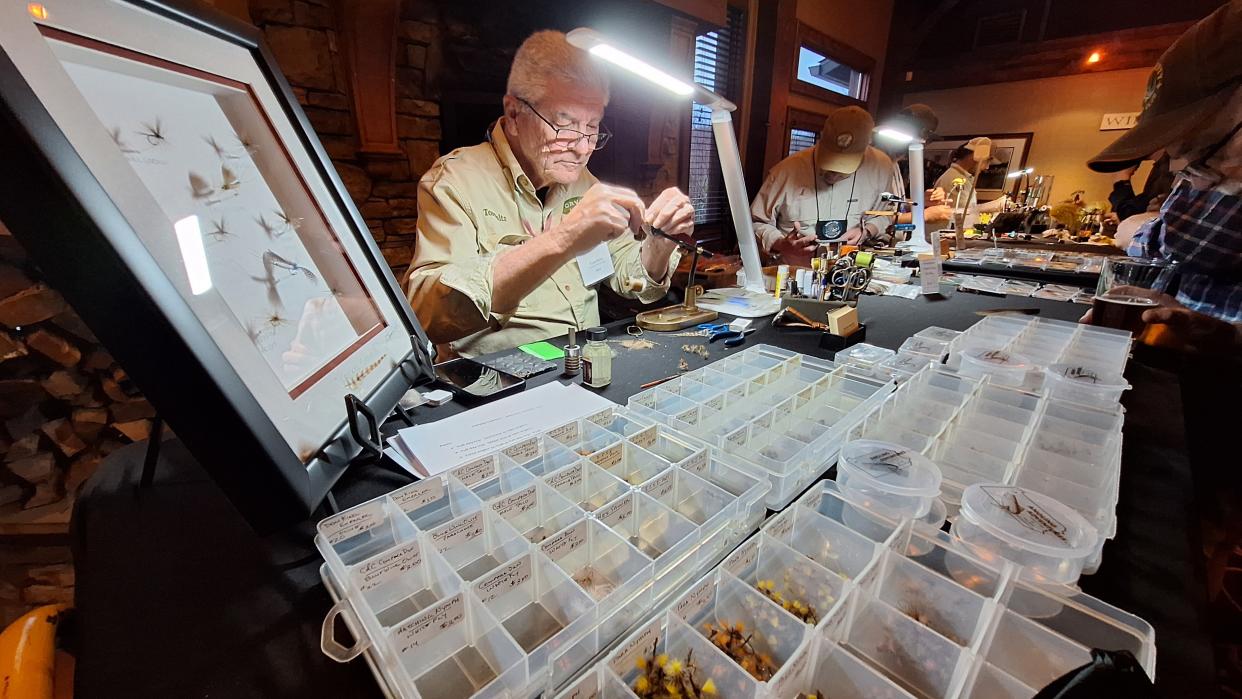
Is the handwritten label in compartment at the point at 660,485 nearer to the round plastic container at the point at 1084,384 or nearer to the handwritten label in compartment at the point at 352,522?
the handwritten label in compartment at the point at 352,522

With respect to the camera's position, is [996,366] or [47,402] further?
Result: [47,402]

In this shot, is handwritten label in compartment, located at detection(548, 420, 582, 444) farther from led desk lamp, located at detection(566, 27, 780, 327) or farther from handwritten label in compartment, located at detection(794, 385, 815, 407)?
led desk lamp, located at detection(566, 27, 780, 327)

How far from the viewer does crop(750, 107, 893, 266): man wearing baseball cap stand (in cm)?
303

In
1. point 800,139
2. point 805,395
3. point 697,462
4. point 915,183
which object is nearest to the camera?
point 697,462

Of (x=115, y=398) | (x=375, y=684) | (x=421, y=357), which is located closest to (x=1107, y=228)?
(x=421, y=357)

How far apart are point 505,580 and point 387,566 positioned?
0.45ft

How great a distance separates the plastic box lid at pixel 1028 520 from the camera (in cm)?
55

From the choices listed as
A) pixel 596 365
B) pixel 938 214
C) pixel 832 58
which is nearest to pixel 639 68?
pixel 596 365

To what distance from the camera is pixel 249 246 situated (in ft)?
2.05

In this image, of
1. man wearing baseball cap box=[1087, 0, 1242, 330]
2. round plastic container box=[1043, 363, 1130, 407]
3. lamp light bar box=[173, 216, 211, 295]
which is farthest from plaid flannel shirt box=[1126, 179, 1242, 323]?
lamp light bar box=[173, 216, 211, 295]

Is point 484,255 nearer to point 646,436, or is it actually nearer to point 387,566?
point 646,436

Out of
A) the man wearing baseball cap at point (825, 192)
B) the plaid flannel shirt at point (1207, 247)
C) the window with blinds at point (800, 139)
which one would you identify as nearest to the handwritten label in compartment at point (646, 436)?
the plaid flannel shirt at point (1207, 247)

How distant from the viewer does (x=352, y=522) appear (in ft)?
1.88

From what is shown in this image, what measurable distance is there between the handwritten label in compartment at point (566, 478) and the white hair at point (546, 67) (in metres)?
1.31
